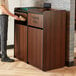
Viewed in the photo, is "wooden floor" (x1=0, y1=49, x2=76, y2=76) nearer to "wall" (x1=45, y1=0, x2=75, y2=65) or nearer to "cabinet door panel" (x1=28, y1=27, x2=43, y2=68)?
"cabinet door panel" (x1=28, y1=27, x2=43, y2=68)

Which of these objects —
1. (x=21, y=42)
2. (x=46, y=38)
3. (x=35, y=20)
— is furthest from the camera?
(x=21, y=42)

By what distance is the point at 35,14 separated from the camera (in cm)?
330

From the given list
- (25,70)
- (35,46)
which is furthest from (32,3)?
(25,70)

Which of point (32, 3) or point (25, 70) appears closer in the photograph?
point (25, 70)

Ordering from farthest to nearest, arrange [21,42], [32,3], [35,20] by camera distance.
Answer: [32,3] < [21,42] < [35,20]

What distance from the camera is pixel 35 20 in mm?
3318

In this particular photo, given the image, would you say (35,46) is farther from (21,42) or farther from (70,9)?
(70,9)

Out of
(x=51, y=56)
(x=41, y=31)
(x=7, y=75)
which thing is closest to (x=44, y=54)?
(x=51, y=56)

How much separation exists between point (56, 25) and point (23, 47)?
2.64 feet

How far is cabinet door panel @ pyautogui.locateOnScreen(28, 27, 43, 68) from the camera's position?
10.7ft

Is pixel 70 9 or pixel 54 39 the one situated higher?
pixel 70 9

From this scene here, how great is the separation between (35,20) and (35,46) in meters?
0.42

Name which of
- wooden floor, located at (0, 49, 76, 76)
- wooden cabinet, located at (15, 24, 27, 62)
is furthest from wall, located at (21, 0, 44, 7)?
wooden floor, located at (0, 49, 76, 76)

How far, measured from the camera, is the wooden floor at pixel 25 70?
3.14 meters
